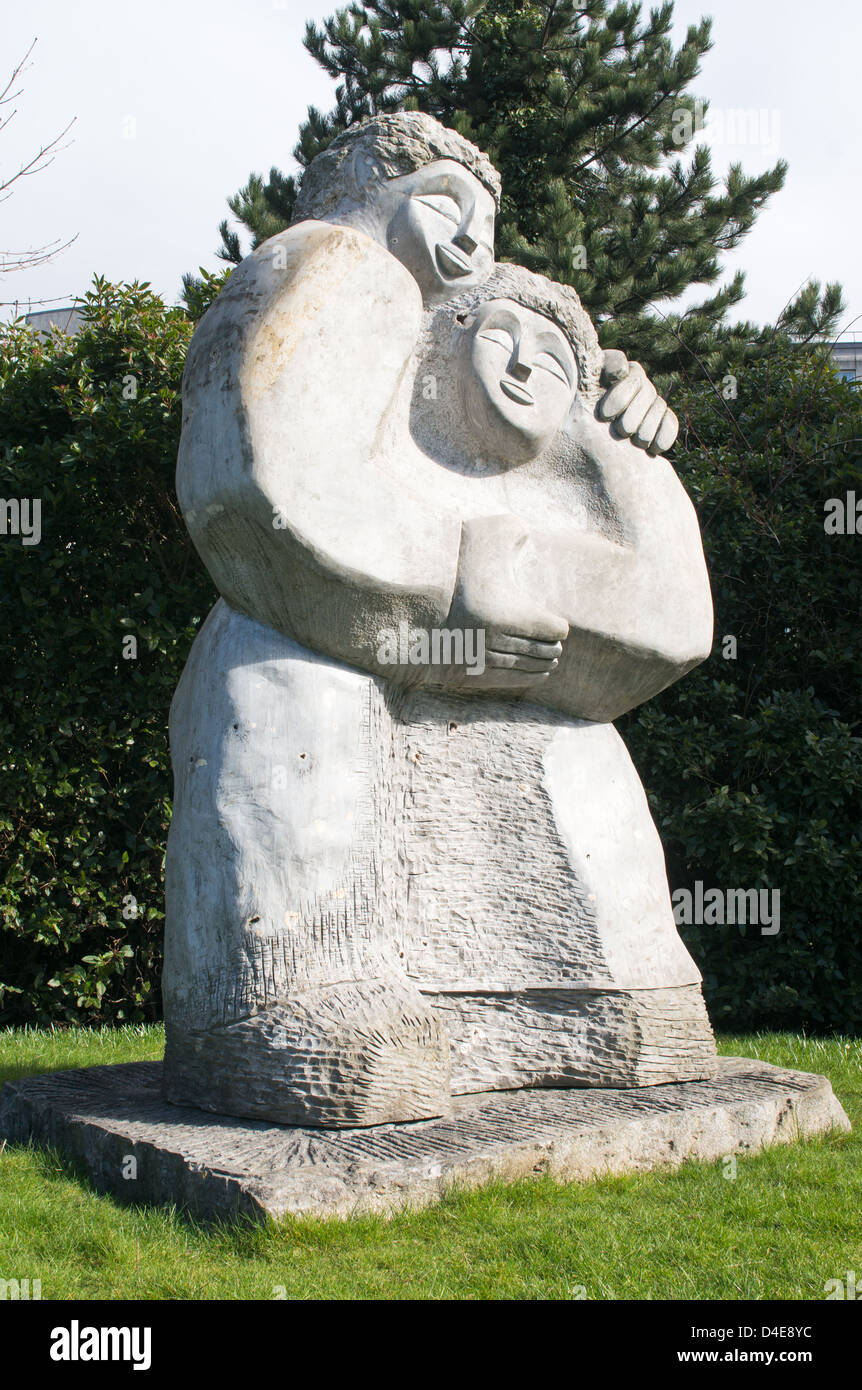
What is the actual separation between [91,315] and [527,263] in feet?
19.3

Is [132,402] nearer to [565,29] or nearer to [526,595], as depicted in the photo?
[526,595]

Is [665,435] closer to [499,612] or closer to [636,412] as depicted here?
[636,412]

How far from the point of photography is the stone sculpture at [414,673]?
3.35 metres

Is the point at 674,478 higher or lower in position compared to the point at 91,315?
lower

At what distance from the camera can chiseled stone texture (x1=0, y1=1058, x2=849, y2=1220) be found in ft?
9.50

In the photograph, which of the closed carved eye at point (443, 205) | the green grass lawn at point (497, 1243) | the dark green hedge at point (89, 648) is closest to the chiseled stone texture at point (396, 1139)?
the green grass lawn at point (497, 1243)

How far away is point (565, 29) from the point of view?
12422 mm

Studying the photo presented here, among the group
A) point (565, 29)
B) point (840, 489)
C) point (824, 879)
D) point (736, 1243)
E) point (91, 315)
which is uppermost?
point (565, 29)

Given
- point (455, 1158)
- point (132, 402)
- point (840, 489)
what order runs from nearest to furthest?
point (455, 1158) < point (132, 402) < point (840, 489)

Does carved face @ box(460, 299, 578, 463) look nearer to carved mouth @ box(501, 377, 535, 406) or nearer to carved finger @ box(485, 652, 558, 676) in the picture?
carved mouth @ box(501, 377, 535, 406)

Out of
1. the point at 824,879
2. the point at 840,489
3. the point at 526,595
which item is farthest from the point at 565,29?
the point at 526,595

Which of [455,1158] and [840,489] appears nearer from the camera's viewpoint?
[455,1158]

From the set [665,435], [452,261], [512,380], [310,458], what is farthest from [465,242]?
[310,458]

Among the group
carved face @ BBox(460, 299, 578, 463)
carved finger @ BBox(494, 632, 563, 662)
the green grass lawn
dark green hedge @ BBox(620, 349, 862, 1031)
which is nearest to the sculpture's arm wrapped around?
carved finger @ BBox(494, 632, 563, 662)
